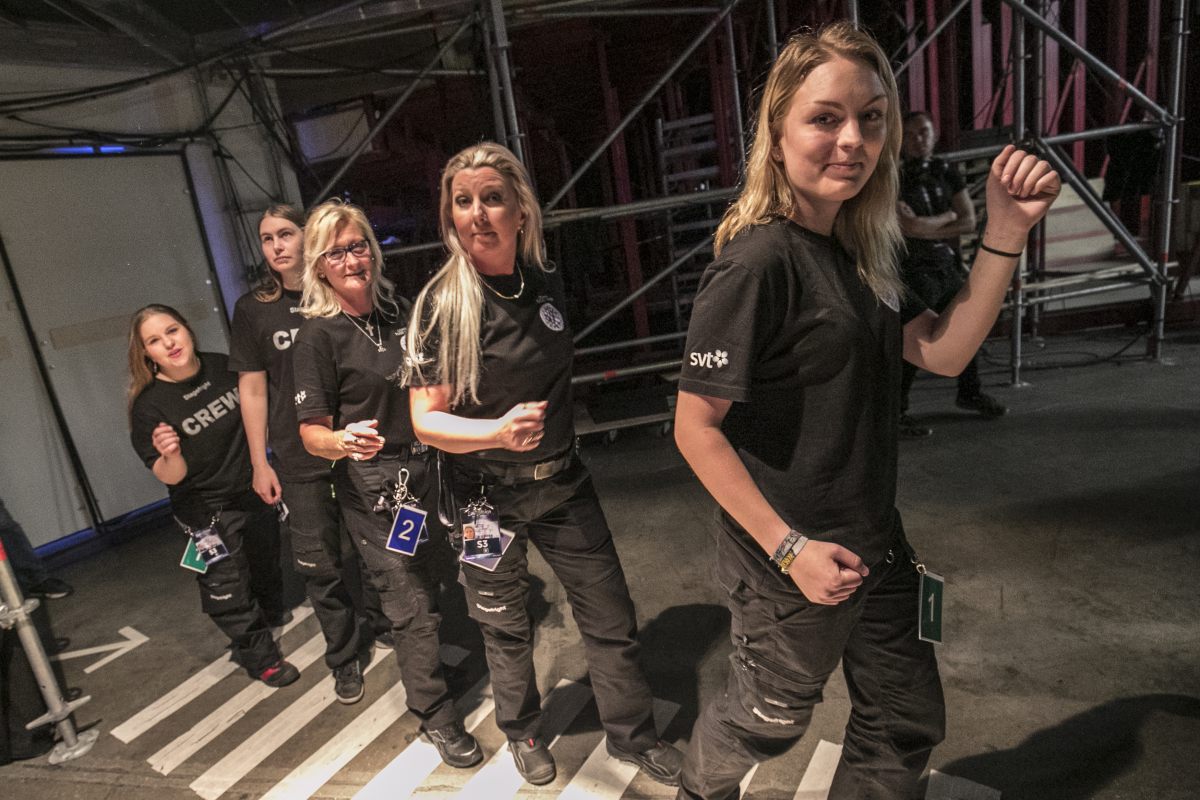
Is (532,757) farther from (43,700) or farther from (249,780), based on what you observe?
(43,700)

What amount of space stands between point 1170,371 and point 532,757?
18.4 ft

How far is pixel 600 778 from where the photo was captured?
228cm

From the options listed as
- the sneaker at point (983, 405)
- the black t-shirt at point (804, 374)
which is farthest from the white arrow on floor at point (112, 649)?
the sneaker at point (983, 405)

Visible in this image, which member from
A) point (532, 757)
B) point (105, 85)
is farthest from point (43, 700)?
point (105, 85)

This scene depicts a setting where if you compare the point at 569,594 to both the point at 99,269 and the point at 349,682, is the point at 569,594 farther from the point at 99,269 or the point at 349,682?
the point at 99,269

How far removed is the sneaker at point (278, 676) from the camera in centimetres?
310

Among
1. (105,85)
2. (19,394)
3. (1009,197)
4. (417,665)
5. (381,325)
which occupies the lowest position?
(417,665)

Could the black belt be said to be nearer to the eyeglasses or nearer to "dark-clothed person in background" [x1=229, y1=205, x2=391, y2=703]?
the eyeglasses

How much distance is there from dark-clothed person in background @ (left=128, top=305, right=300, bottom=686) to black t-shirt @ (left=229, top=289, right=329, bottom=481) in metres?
0.26

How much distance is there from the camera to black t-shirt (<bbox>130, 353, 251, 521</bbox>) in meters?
2.87

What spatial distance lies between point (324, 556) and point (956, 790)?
2.39 meters

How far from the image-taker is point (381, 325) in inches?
94.3

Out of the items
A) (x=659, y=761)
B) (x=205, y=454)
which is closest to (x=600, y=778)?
(x=659, y=761)

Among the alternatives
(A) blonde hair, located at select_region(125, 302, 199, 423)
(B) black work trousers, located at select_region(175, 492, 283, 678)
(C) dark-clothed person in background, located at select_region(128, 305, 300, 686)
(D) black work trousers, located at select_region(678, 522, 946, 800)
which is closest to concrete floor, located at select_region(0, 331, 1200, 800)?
(B) black work trousers, located at select_region(175, 492, 283, 678)
